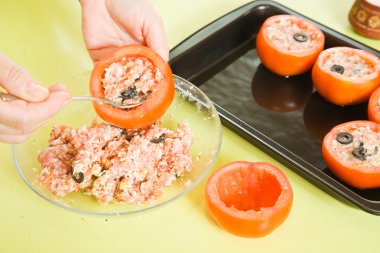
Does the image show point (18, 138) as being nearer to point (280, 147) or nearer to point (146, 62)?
point (146, 62)

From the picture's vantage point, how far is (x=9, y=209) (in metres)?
1.13

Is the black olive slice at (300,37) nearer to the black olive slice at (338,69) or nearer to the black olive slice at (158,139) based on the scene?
the black olive slice at (338,69)

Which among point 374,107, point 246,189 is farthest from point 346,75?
point 246,189

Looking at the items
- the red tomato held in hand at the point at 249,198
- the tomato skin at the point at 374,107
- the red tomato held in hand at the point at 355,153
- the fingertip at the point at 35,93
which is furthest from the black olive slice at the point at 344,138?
the fingertip at the point at 35,93

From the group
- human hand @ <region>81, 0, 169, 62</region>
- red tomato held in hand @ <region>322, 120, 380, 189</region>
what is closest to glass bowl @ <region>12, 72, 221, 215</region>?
human hand @ <region>81, 0, 169, 62</region>

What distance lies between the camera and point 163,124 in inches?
49.1

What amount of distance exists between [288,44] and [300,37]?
5cm

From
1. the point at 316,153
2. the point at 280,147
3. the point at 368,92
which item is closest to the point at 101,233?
the point at 280,147

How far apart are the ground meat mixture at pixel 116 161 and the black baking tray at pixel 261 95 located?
20 cm

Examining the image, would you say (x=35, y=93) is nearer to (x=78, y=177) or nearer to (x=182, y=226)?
(x=78, y=177)

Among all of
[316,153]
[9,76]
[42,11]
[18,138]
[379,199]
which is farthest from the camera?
[42,11]

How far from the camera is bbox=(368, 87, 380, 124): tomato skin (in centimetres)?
123

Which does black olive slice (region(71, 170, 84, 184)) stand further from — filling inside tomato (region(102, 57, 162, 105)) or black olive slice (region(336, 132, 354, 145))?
black olive slice (region(336, 132, 354, 145))

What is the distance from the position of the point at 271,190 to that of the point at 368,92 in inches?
18.9
